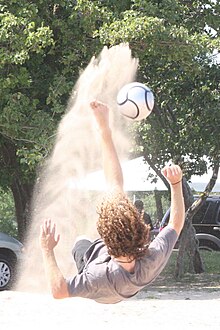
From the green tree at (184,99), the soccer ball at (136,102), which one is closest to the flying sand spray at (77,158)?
the green tree at (184,99)

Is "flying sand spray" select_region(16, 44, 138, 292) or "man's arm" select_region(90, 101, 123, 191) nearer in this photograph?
"man's arm" select_region(90, 101, 123, 191)

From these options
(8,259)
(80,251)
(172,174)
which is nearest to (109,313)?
(8,259)

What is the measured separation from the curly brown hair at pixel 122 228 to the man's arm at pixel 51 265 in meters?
0.30

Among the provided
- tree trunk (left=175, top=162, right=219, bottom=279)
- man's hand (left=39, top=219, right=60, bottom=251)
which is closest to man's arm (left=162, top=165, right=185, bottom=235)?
man's hand (left=39, top=219, right=60, bottom=251)

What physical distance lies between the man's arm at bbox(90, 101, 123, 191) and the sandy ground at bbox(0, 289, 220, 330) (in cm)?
437

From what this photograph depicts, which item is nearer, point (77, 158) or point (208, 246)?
point (77, 158)

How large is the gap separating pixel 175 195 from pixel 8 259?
9.16m

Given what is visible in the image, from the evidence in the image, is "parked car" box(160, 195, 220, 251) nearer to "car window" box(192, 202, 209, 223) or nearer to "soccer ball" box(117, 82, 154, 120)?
"car window" box(192, 202, 209, 223)

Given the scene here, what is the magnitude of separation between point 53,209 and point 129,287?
9108 millimetres

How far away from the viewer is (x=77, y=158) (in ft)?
43.6

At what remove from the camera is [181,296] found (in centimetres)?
1354

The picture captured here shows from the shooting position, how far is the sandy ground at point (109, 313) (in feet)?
32.8

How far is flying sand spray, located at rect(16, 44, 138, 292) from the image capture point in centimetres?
1264

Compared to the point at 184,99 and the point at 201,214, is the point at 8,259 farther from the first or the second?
the point at 201,214
